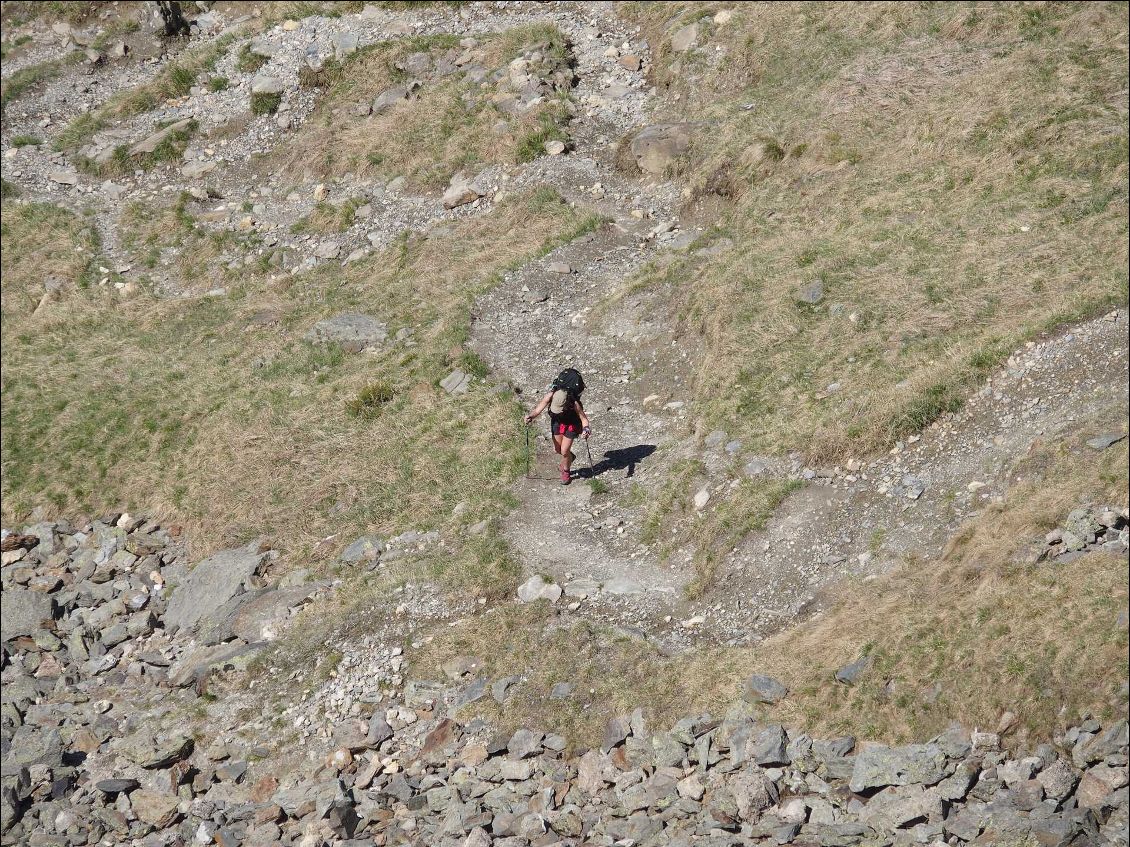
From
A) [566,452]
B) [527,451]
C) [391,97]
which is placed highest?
[391,97]

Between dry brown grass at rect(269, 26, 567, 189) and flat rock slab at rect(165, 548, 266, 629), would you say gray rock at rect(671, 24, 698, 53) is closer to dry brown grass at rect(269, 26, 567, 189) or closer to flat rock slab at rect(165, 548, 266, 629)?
dry brown grass at rect(269, 26, 567, 189)

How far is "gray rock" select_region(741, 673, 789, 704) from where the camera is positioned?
14.5 meters

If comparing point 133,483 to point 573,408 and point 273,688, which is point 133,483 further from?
point 573,408

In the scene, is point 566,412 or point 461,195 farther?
point 461,195

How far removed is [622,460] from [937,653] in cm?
892

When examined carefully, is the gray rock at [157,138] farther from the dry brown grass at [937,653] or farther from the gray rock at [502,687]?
the gray rock at [502,687]

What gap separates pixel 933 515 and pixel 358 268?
68.4 feet

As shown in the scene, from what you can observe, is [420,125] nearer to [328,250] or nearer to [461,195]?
[461,195]

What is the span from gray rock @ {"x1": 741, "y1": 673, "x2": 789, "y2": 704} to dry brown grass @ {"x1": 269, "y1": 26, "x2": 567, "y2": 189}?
22121 millimetres

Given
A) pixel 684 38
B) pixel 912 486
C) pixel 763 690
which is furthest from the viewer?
pixel 684 38

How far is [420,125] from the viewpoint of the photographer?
36.2 metres

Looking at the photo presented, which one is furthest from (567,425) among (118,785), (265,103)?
(265,103)

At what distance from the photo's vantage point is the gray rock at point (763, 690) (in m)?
14.5

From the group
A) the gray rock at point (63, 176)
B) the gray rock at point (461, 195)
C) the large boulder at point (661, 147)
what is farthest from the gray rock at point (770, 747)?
the gray rock at point (63, 176)
